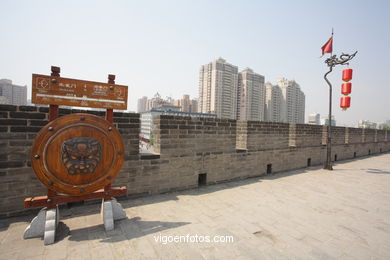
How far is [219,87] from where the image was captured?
77500 millimetres

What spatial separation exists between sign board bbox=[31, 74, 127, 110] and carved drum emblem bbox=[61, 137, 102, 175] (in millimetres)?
616

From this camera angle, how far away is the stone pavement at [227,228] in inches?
97.0

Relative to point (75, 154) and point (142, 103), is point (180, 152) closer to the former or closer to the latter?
point (75, 154)

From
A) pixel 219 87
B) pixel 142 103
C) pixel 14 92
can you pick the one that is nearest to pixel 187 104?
pixel 219 87

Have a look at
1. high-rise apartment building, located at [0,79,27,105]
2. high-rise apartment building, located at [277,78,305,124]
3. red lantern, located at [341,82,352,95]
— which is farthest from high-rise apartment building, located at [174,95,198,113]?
red lantern, located at [341,82,352,95]

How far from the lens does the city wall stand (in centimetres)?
326

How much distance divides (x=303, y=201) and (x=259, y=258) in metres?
2.69

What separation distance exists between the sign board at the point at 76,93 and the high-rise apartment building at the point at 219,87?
246 feet

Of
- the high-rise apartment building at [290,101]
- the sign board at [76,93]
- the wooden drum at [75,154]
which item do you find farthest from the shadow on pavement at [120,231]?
the high-rise apartment building at [290,101]

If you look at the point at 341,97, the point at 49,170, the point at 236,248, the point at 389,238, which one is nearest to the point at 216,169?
the point at 236,248

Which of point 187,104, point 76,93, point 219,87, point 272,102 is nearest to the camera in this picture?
point 76,93

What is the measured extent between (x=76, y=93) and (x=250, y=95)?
85953mm

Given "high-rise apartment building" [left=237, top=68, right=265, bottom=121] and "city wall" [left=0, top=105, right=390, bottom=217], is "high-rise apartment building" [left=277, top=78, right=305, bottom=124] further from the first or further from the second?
"city wall" [left=0, top=105, right=390, bottom=217]

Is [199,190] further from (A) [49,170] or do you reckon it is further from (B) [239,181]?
(A) [49,170]
